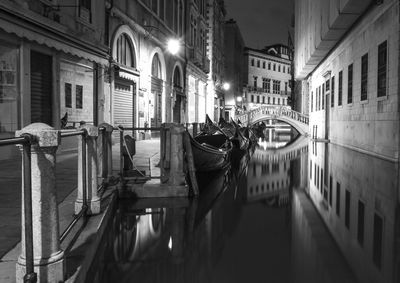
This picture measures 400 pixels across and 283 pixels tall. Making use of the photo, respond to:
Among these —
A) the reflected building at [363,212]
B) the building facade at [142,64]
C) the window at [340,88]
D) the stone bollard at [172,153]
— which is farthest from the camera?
the window at [340,88]

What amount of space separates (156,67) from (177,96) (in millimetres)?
4779

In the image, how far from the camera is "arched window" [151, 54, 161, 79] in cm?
2215

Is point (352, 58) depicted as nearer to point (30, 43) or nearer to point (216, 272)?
point (30, 43)

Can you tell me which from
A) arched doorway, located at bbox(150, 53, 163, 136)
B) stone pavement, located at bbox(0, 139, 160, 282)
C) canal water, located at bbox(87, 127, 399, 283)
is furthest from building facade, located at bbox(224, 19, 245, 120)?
canal water, located at bbox(87, 127, 399, 283)

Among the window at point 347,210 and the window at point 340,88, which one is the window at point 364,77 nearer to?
the window at point 340,88

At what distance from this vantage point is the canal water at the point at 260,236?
13.1 ft

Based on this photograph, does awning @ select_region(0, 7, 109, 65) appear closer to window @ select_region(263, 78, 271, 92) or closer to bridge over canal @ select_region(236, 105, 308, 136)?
bridge over canal @ select_region(236, 105, 308, 136)

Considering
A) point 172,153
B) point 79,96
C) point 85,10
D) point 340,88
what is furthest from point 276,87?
point 172,153

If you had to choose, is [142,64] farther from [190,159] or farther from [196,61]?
[196,61]

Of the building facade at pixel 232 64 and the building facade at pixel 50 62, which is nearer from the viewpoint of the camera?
the building facade at pixel 50 62

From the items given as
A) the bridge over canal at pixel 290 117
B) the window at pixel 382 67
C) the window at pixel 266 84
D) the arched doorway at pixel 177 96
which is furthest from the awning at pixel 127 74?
the window at pixel 266 84

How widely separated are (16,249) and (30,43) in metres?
8.23

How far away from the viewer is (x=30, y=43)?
10.5 metres

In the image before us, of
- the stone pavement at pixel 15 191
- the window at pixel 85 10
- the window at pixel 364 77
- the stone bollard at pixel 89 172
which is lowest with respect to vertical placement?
the stone pavement at pixel 15 191
